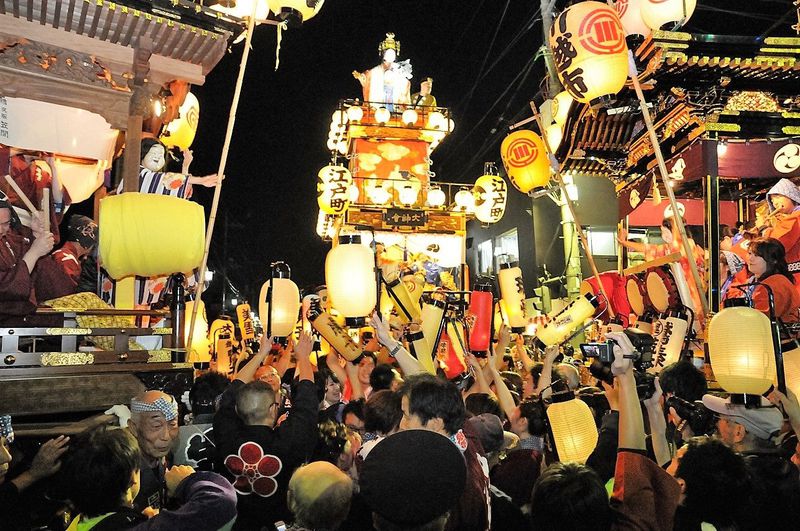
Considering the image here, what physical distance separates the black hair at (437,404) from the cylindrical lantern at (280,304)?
12.1 ft

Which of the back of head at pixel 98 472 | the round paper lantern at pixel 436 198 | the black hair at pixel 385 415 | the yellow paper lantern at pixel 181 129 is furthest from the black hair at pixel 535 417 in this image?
the round paper lantern at pixel 436 198

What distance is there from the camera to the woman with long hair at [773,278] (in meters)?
6.31

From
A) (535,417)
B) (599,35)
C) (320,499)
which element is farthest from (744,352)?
(599,35)

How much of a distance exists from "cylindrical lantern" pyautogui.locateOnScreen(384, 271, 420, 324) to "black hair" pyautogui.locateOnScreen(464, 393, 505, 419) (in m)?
3.20

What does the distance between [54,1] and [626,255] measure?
30.9 feet

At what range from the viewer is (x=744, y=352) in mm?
4617

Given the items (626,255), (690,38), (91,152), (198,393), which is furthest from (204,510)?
(626,255)

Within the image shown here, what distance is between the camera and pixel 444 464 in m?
2.54

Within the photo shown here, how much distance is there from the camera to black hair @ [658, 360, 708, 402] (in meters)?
4.75

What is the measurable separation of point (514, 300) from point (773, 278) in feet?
10.8

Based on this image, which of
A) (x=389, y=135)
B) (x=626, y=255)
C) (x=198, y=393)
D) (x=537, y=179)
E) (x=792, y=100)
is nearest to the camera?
(x=198, y=393)

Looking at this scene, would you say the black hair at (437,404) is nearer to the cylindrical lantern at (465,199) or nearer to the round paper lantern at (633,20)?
the round paper lantern at (633,20)

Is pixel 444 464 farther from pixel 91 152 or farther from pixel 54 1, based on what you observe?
pixel 54 1

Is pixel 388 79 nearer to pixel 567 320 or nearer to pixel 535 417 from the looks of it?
pixel 567 320
